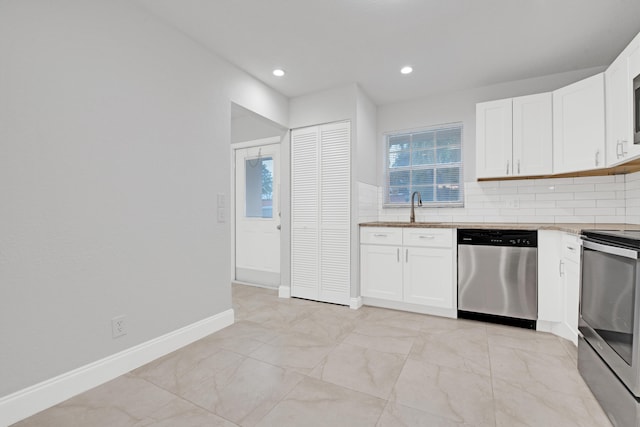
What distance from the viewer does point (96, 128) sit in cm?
187

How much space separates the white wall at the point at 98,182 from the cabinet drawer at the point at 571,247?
2.96 meters

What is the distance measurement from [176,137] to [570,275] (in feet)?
11.0

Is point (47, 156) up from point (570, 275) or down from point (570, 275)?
up

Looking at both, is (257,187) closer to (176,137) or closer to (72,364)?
(176,137)

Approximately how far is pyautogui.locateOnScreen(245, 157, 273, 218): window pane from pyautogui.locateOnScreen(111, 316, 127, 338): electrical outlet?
2.59 metres

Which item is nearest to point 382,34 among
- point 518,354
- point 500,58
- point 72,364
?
point 500,58

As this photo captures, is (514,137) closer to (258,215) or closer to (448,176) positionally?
(448,176)

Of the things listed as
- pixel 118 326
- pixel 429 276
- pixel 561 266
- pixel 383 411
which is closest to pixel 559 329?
pixel 561 266

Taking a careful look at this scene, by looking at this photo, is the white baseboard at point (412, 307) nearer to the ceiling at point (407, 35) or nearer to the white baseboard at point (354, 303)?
the white baseboard at point (354, 303)

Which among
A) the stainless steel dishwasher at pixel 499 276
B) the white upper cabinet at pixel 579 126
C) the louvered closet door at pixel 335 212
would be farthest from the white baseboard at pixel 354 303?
the white upper cabinet at pixel 579 126

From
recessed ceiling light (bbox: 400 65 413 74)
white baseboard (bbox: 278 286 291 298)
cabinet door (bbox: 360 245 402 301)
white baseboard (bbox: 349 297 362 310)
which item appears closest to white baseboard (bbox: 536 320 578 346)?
cabinet door (bbox: 360 245 402 301)

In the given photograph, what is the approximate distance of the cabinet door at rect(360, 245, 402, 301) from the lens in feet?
10.5

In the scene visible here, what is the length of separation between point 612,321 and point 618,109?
1.72 m

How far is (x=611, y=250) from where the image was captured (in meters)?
1.62
